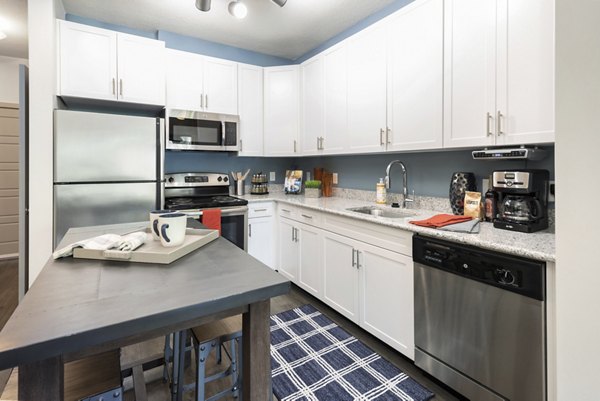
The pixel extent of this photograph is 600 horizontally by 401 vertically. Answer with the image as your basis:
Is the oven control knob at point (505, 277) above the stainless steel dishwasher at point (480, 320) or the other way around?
above

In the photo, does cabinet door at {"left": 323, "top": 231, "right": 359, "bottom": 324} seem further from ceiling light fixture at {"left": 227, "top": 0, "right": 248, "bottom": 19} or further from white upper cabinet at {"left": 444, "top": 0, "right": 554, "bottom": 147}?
ceiling light fixture at {"left": 227, "top": 0, "right": 248, "bottom": 19}

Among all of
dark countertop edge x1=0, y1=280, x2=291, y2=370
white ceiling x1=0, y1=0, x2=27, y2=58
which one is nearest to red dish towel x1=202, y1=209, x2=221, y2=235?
dark countertop edge x1=0, y1=280, x2=291, y2=370

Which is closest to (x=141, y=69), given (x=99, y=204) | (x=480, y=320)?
(x=99, y=204)

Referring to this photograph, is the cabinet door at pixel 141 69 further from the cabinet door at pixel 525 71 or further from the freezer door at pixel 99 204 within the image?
the cabinet door at pixel 525 71

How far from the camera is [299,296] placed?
300cm

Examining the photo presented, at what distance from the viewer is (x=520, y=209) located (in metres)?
1.60

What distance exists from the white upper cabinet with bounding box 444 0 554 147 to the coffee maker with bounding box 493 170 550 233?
19 centimetres

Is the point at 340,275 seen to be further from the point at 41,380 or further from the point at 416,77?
the point at 41,380

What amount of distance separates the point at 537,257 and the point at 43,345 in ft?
5.14

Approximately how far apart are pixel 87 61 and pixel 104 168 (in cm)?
100

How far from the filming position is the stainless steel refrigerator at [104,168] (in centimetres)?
235

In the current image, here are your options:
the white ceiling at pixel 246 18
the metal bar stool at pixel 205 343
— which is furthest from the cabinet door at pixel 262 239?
the white ceiling at pixel 246 18

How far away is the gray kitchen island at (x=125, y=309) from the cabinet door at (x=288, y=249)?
1.97 metres

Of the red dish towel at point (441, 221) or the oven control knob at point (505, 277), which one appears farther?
the red dish towel at point (441, 221)
